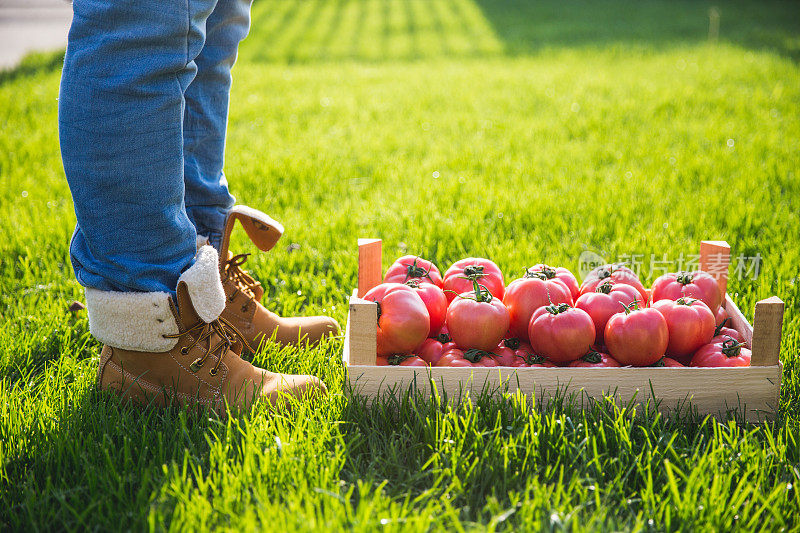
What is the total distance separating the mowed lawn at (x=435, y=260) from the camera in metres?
1.47

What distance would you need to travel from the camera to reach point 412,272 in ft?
7.11

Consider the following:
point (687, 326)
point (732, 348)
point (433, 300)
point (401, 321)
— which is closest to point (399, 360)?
point (401, 321)

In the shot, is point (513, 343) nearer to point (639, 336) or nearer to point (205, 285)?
point (639, 336)

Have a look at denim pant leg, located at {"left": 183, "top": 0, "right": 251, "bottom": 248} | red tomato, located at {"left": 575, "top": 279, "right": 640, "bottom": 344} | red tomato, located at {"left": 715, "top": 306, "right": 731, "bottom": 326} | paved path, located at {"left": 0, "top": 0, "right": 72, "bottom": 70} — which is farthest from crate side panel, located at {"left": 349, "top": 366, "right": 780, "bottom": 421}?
paved path, located at {"left": 0, "top": 0, "right": 72, "bottom": 70}

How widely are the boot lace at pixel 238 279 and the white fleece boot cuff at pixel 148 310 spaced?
1.14 ft

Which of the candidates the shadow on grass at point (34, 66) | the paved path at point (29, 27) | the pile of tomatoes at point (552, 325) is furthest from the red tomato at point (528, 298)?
the paved path at point (29, 27)

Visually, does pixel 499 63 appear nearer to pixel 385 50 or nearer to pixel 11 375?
pixel 385 50

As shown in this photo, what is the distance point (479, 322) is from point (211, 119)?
1.01 m

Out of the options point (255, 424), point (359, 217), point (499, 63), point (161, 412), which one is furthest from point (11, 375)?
point (499, 63)

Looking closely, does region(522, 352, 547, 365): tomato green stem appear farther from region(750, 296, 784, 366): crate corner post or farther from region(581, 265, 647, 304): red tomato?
region(750, 296, 784, 366): crate corner post

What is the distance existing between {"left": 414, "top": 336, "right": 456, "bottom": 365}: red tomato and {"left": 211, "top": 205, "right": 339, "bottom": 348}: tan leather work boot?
0.37m

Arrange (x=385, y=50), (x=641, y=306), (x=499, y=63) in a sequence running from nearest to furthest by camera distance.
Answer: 1. (x=641, y=306)
2. (x=499, y=63)
3. (x=385, y=50)

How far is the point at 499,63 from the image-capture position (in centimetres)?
857

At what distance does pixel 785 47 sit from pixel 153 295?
921 centimetres
